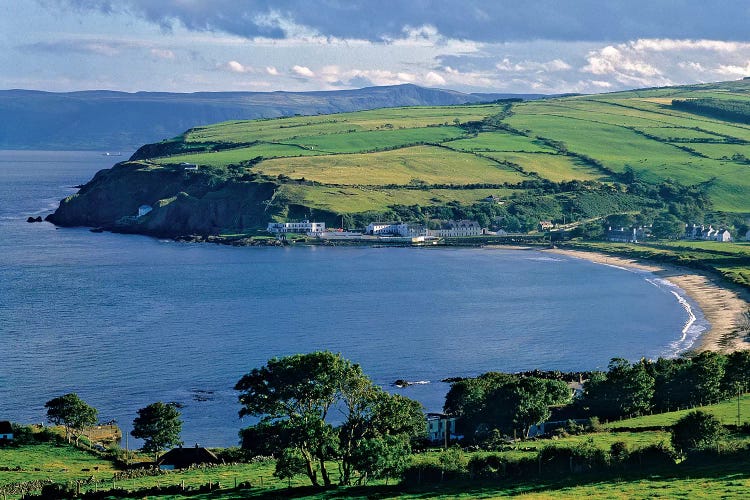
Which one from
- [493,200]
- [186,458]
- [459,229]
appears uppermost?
[493,200]

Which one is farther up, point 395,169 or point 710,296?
point 395,169

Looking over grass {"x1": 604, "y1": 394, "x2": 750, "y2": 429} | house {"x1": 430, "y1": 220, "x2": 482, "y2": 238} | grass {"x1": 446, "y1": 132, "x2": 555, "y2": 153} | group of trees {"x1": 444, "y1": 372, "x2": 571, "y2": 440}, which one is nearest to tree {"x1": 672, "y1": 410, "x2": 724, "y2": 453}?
grass {"x1": 604, "y1": 394, "x2": 750, "y2": 429}

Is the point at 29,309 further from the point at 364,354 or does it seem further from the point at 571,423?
the point at 571,423

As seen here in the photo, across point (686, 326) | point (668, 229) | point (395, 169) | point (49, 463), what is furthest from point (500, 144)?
point (49, 463)

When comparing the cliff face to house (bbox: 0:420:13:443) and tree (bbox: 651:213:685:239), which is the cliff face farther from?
house (bbox: 0:420:13:443)

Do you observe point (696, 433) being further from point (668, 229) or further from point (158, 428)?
point (668, 229)

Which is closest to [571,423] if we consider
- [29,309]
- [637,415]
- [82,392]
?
[637,415]

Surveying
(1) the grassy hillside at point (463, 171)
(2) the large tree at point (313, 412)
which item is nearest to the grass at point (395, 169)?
(1) the grassy hillside at point (463, 171)
